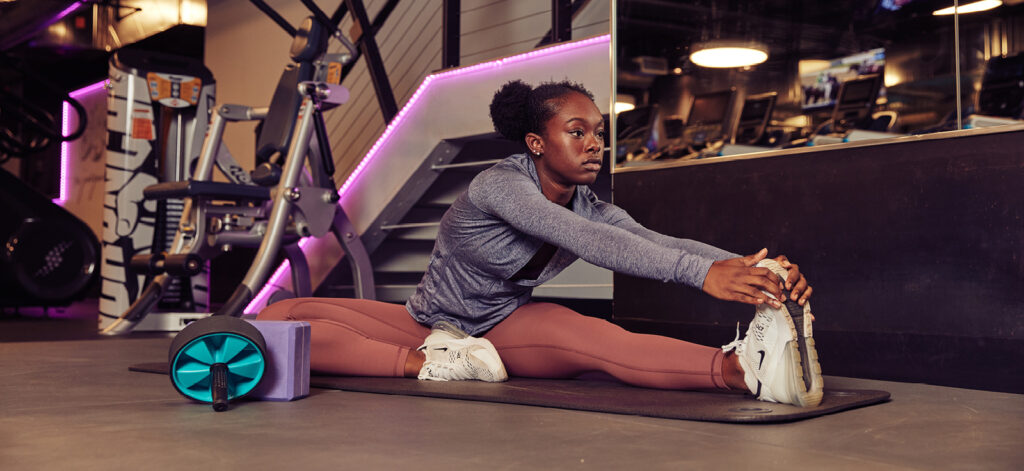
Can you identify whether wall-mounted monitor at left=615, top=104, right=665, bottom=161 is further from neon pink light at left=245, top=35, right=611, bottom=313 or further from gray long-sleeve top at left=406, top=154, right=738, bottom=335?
gray long-sleeve top at left=406, top=154, right=738, bottom=335

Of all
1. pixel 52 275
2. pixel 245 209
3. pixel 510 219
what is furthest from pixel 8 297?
pixel 510 219

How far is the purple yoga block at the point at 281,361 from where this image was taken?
1.99 metres

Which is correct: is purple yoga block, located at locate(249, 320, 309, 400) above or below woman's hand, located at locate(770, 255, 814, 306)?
below

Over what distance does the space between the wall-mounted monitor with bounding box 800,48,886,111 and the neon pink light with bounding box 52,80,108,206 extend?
864cm

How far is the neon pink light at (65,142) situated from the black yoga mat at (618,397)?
349 inches

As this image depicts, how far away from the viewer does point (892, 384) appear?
94.9 inches

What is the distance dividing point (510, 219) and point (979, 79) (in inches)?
58.1

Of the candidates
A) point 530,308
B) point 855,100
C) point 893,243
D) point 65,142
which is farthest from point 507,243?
point 65,142

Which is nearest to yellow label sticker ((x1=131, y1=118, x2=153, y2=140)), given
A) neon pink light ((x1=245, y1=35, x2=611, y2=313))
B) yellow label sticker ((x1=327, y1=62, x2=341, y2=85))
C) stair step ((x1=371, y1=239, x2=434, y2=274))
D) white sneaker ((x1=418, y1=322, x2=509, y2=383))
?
neon pink light ((x1=245, y1=35, x2=611, y2=313))

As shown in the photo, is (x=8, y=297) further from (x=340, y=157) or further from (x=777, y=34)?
(x=777, y=34)

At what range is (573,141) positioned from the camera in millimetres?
2240

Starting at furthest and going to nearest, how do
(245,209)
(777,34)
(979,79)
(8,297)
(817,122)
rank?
(8,297) → (245,209) → (777,34) → (817,122) → (979,79)

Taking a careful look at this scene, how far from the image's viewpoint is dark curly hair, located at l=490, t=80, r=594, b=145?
2.29 meters

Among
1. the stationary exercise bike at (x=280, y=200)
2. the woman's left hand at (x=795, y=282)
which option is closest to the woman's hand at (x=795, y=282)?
the woman's left hand at (x=795, y=282)
